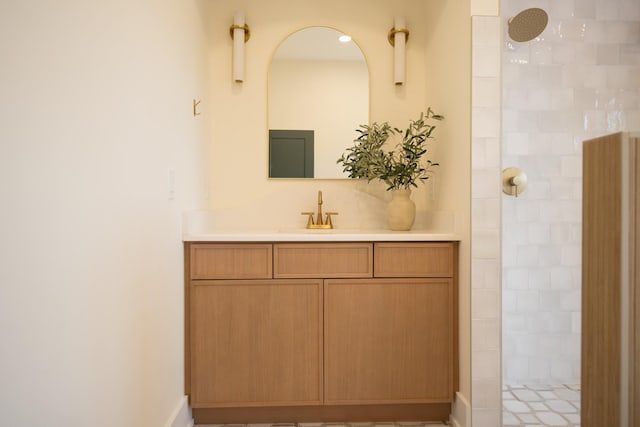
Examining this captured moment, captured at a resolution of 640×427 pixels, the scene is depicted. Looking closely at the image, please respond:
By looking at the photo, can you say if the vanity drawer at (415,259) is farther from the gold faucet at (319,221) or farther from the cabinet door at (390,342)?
the gold faucet at (319,221)

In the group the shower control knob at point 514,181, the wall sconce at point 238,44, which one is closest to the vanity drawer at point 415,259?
the shower control knob at point 514,181

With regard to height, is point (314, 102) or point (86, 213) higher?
point (314, 102)

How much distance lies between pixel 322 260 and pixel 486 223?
79cm

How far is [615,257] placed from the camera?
2.74ft

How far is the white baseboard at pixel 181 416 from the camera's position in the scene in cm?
178

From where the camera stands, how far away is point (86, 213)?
105cm

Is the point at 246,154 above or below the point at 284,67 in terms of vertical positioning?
below

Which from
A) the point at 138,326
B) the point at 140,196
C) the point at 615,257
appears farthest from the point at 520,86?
the point at 138,326

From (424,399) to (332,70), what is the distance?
1.94 m

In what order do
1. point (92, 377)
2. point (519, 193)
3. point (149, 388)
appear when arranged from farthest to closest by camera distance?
point (519, 193) → point (149, 388) → point (92, 377)

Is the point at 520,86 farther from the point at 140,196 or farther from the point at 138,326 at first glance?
the point at 138,326

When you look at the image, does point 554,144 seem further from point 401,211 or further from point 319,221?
point 319,221

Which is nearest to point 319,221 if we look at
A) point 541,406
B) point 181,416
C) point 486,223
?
point 486,223

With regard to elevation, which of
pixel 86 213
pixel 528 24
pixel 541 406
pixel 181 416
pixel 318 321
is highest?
pixel 528 24
